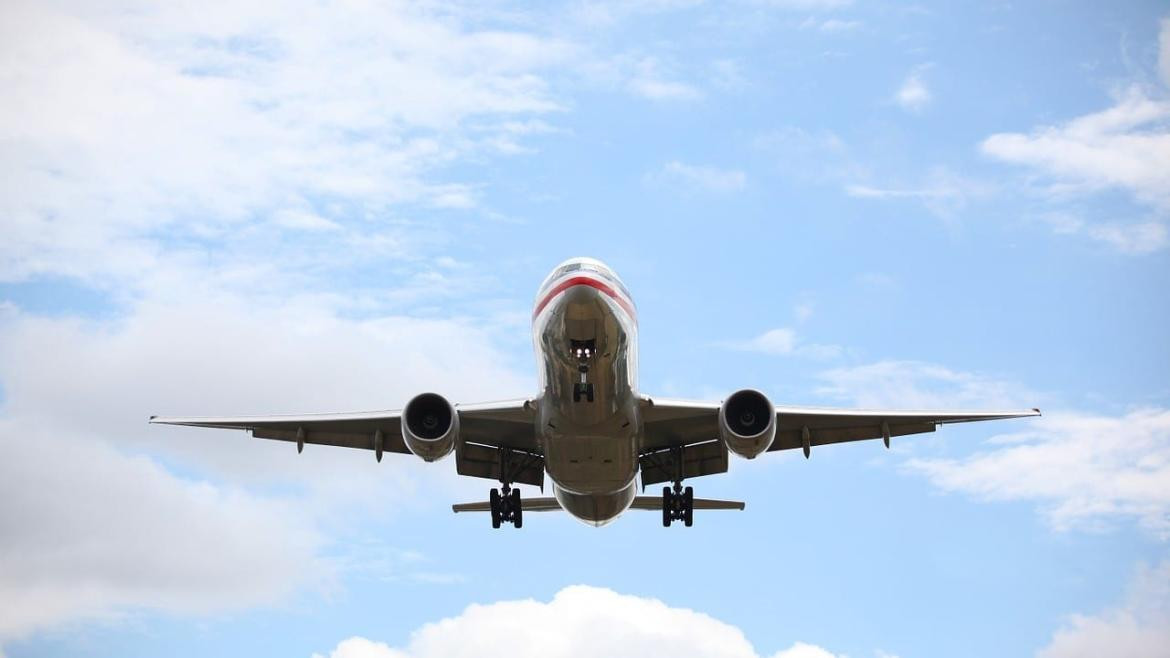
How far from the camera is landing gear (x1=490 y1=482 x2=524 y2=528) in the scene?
27.5 meters

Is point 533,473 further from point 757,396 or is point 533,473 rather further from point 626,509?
point 757,396

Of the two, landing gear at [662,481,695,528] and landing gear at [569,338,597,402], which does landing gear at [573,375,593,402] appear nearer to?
landing gear at [569,338,597,402]

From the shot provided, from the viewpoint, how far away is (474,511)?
2733 centimetres

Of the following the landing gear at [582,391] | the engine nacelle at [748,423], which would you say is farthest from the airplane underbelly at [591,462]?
the engine nacelle at [748,423]

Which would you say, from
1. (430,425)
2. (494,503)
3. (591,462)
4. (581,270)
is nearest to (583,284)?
(581,270)

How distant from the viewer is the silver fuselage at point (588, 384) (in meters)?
21.1

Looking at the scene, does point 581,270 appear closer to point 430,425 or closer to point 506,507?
point 430,425

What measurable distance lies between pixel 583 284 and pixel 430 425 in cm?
426

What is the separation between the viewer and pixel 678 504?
27.6 metres

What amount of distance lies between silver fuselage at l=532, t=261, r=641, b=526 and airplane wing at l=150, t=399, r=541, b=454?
46.6 inches

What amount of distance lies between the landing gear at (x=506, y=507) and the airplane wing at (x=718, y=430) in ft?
9.31

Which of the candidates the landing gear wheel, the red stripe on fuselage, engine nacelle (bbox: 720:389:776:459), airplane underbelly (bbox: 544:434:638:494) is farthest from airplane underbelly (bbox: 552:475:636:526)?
the red stripe on fuselage

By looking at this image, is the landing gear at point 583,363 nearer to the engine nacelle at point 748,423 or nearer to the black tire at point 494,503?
the engine nacelle at point 748,423

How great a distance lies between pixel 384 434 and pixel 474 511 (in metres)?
2.51
